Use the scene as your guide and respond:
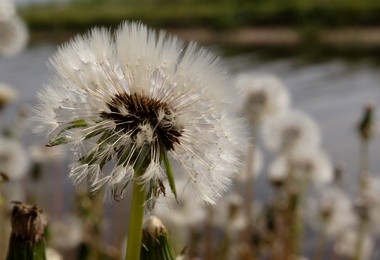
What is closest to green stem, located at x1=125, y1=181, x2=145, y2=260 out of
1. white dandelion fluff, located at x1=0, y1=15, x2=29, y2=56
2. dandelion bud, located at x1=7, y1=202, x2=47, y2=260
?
dandelion bud, located at x1=7, y1=202, x2=47, y2=260

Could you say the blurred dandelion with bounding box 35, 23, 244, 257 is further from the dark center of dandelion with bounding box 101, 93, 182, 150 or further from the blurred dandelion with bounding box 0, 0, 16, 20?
the blurred dandelion with bounding box 0, 0, 16, 20

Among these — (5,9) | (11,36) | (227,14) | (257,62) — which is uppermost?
(227,14)

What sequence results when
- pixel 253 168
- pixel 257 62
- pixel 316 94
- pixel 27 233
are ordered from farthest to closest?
pixel 257 62, pixel 316 94, pixel 253 168, pixel 27 233

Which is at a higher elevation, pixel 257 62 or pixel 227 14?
pixel 227 14

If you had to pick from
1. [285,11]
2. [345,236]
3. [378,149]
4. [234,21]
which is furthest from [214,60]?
[234,21]

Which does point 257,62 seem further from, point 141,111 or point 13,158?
point 141,111

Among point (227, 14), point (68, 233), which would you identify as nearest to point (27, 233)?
point (68, 233)

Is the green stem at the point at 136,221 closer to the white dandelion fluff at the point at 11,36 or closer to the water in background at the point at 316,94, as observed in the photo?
the white dandelion fluff at the point at 11,36
